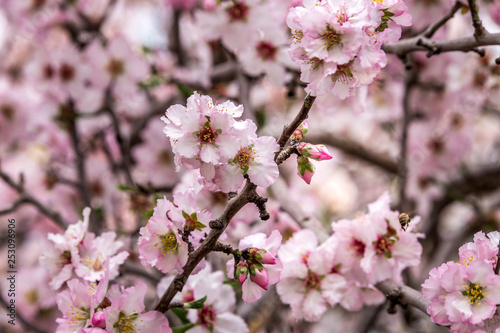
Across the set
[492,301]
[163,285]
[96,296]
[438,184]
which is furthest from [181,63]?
[492,301]

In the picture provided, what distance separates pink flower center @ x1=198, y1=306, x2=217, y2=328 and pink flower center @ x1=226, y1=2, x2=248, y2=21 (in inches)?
33.8

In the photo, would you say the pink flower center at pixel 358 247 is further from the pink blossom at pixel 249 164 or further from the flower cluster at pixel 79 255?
the flower cluster at pixel 79 255

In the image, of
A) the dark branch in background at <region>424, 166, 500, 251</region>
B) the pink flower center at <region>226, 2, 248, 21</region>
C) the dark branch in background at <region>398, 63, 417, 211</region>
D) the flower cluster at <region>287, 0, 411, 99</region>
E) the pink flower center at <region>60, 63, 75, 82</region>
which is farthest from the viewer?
the dark branch in background at <region>424, 166, 500, 251</region>

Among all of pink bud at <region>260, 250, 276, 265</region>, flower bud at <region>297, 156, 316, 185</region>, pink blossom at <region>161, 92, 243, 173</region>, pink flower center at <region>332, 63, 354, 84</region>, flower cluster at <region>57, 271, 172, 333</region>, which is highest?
pink flower center at <region>332, 63, 354, 84</region>

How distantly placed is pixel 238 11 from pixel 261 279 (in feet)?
3.05

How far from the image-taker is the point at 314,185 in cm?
Result: 390

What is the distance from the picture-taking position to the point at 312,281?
0.95 meters

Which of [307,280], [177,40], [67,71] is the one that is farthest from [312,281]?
[177,40]

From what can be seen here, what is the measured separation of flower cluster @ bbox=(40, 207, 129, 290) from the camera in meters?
0.88

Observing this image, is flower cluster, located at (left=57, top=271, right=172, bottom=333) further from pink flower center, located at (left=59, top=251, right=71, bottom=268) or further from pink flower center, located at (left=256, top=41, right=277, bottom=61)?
pink flower center, located at (left=256, top=41, right=277, bottom=61)

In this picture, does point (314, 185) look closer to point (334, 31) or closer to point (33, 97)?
point (33, 97)

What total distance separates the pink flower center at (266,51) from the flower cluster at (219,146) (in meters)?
0.76

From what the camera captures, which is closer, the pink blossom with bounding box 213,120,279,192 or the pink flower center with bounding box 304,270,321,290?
the pink blossom with bounding box 213,120,279,192

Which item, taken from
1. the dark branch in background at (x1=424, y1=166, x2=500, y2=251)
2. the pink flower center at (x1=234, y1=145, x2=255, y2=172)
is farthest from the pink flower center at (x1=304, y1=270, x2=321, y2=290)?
the dark branch in background at (x1=424, y1=166, x2=500, y2=251)
